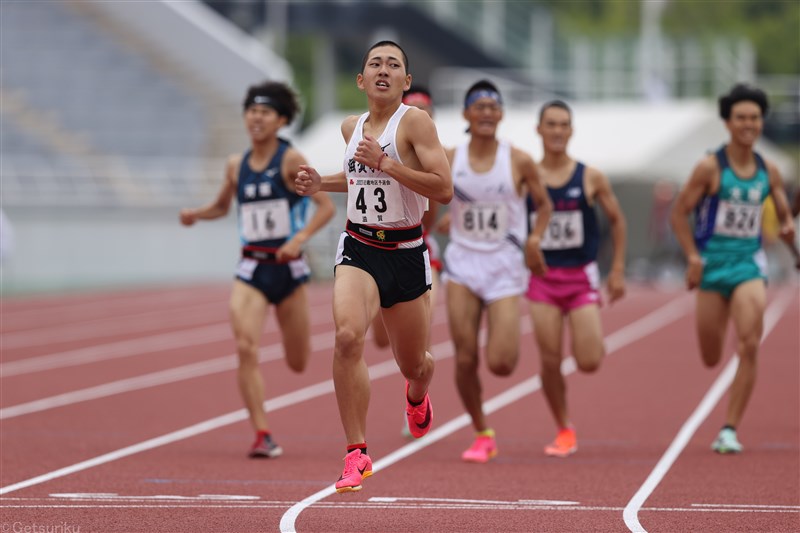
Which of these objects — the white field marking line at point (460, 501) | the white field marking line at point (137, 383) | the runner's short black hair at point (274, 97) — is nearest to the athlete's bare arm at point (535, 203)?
the runner's short black hair at point (274, 97)

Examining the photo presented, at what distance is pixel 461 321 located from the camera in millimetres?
9555

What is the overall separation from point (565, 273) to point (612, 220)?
1.59 feet

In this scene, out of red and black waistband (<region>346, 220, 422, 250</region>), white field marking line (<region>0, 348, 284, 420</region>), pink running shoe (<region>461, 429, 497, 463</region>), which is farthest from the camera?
white field marking line (<region>0, 348, 284, 420</region>)

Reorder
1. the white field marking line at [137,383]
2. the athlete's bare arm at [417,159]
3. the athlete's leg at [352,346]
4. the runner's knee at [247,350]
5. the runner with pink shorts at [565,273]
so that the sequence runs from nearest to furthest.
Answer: the athlete's bare arm at [417,159], the athlete's leg at [352,346], the runner's knee at [247,350], the runner with pink shorts at [565,273], the white field marking line at [137,383]

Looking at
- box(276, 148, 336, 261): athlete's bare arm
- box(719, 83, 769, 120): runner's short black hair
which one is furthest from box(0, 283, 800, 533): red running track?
box(719, 83, 769, 120): runner's short black hair

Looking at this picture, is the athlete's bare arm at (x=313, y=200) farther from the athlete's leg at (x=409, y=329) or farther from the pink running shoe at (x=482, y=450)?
the athlete's leg at (x=409, y=329)

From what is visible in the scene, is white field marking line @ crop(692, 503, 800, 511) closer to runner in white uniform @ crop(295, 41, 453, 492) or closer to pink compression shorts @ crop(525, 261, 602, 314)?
runner in white uniform @ crop(295, 41, 453, 492)

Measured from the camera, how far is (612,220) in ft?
33.0

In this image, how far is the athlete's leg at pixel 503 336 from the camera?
941 centimetres

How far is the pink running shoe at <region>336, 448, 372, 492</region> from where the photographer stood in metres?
6.63

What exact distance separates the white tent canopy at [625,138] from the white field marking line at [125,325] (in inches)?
361

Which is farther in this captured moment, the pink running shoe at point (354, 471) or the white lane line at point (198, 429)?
the white lane line at point (198, 429)

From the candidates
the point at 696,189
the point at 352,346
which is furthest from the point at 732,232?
the point at 352,346

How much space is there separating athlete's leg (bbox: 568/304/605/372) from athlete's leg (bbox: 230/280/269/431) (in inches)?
75.6
